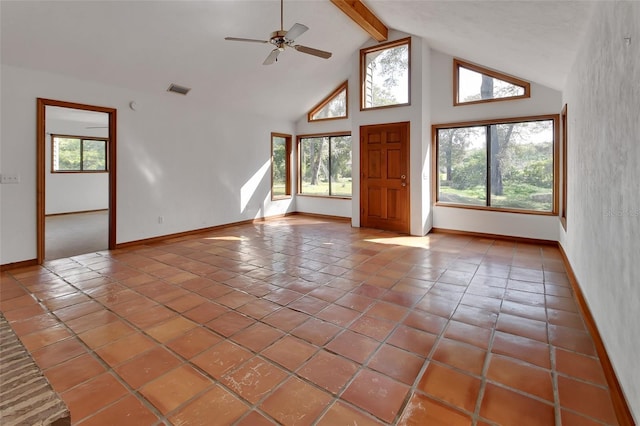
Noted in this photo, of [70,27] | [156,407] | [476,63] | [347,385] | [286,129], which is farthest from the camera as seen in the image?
[286,129]

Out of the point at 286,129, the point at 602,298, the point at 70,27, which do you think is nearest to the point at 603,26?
the point at 602,298

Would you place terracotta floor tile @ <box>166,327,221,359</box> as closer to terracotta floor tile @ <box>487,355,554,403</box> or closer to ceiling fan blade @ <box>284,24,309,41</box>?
terracotta floor tile @ <box>487,355,554,403</box>

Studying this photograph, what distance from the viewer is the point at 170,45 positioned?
4609mm

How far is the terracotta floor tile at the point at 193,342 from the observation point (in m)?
2.30

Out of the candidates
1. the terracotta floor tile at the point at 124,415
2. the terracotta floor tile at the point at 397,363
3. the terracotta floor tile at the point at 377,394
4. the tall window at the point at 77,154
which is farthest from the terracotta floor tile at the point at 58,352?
the tall window at the point at 77,154

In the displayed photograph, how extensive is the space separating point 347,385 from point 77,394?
1.52 metres

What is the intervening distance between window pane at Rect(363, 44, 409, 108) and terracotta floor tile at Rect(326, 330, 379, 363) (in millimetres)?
4855


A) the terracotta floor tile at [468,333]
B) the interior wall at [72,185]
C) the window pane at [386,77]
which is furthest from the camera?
the interior wall at [72,185]

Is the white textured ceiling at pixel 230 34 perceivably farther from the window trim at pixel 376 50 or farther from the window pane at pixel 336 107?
the window pane at pixel 336 107

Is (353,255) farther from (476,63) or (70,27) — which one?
(70,27)

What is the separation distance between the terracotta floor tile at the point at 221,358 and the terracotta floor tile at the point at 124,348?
0.45 metres

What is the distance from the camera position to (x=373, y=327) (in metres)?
2.63

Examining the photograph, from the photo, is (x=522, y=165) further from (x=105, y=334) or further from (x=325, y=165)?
(x=105, y=334)

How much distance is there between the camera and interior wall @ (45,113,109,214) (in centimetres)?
876
